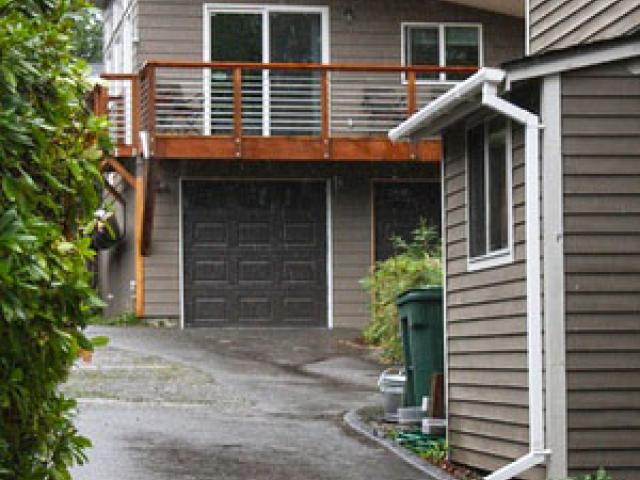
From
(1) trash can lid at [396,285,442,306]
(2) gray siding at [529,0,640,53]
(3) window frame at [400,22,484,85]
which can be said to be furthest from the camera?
(3) window frame at [400,22,484,85]

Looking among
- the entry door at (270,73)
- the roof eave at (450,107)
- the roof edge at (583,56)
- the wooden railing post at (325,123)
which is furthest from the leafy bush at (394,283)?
the roof edge at (583,56)

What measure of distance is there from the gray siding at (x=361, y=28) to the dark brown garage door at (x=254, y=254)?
7.38ft

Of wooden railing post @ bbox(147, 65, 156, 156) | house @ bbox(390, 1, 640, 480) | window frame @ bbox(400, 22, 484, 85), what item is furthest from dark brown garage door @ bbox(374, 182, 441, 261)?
house @ bbox(390, 1, 640, 480)

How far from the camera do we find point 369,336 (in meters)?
20.5

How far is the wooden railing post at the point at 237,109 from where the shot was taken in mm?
21516

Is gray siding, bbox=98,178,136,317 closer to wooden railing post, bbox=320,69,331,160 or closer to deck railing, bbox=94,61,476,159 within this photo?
deck railing, bbox=94,61,476,159

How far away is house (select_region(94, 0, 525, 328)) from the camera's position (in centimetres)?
2225

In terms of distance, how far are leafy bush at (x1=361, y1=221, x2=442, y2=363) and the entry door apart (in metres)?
3.60

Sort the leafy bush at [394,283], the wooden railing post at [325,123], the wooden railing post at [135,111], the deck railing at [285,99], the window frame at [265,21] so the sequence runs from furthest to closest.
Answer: the window frame at [265,21]
the wooden railing post at [135,111]
the deck railing at [285,99]
the wooden railing post at [325,123]
the leafy bush at [394,283]

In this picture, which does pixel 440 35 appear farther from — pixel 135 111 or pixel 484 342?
pixel 484 342

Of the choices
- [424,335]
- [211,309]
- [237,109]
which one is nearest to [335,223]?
[211,309]

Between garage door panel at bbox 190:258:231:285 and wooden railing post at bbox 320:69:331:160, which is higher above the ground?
wooden railing post at bbox 320:69:331:160

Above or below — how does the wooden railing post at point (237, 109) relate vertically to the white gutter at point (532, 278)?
above

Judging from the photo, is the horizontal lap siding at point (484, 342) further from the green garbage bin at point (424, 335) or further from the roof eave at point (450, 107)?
the green garbage bin at point (424, 335)
